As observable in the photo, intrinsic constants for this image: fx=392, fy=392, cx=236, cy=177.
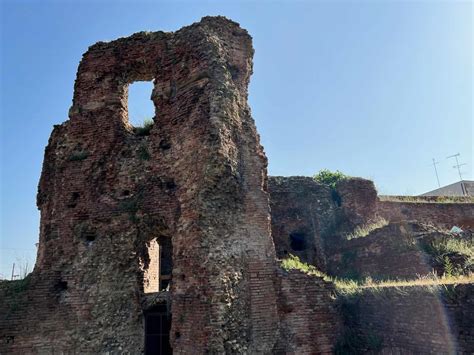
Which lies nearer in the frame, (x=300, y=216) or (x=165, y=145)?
(x=165, y=145)

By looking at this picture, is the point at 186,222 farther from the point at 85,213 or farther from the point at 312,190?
the point at 312,190

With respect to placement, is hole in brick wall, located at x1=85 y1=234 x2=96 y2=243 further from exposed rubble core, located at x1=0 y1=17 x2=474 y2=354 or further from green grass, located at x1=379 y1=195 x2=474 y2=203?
green grass, located at x1=379 y1=195 x2=474 y2=203

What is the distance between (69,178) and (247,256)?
487cm

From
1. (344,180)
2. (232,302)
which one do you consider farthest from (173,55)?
(344,180)

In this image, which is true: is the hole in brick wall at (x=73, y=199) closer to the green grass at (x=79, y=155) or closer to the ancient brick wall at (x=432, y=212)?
the green grass at (x=79, y=155)

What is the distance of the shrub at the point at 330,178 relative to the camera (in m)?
15.4

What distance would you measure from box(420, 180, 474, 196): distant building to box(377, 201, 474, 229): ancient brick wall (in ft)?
48.4

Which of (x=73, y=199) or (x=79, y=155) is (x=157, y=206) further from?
(x=79, y=155)

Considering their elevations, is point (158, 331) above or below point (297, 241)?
below

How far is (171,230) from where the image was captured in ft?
28.1

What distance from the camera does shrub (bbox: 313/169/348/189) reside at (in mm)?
15370

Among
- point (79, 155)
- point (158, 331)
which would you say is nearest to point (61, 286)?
point (158, 331)

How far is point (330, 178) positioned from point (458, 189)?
2604 centimetres

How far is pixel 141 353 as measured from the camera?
26.9ft
